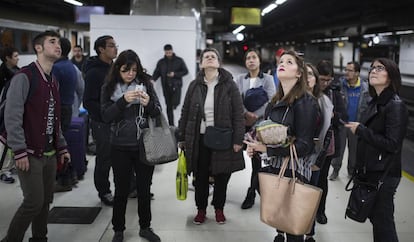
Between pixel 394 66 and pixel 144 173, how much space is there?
1.95m

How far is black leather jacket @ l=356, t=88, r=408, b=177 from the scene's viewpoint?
8.81ft

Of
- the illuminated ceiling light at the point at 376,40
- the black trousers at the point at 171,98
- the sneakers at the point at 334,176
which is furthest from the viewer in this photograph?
the illuminated ceiling light at the point at 376,40

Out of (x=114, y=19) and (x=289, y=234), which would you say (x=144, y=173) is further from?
(x=114, y=19)

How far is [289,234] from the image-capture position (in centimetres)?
267

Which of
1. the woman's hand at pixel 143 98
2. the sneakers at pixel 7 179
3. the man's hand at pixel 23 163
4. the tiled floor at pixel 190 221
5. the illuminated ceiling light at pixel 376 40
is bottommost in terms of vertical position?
the tiled floor at pixel 190 221

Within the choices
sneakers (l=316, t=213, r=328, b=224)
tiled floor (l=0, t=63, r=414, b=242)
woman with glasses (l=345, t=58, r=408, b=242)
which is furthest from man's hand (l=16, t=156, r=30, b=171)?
sneakers (l=316, t=213, r=328, b=224)

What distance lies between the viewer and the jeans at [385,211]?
2762 millimetres

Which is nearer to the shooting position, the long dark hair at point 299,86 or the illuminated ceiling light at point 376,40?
the long dark hair at point 299,86

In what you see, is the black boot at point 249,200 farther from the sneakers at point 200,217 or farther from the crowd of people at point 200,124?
the sneakers at point 200,217

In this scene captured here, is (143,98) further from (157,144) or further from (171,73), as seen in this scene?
(171,73)

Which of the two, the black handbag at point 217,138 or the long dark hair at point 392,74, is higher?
the long dark hair at point 392,74

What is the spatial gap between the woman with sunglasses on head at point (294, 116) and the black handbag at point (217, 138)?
0.85 meters

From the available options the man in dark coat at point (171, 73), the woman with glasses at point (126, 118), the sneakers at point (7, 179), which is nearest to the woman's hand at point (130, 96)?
the woman with glasses at point (126, 118)

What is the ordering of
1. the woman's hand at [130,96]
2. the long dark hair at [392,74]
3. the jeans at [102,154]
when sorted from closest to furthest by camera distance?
the long dark hair at [392,74]
the woman's hand at [130,96]
the jeans at [102,154]
